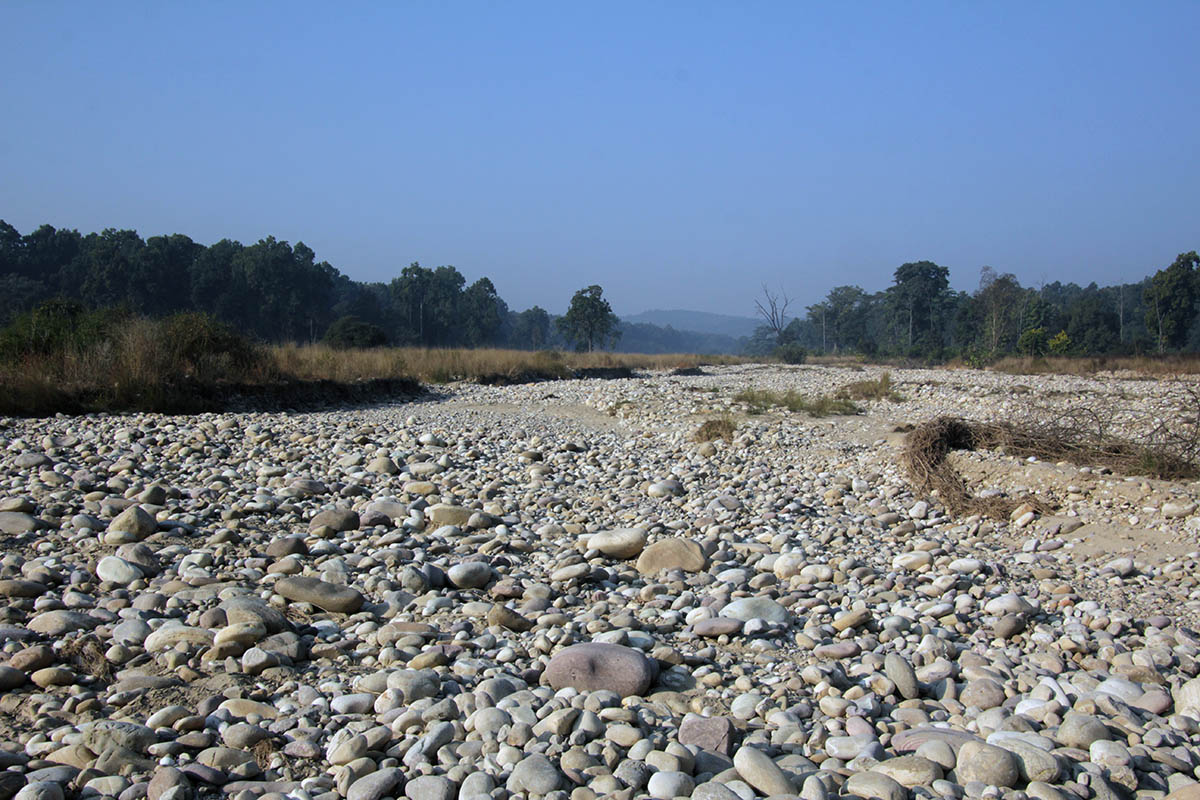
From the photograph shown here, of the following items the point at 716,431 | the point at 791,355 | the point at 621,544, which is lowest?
the point at 621,544

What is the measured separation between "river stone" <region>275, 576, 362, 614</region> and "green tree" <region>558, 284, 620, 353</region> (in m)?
44.2

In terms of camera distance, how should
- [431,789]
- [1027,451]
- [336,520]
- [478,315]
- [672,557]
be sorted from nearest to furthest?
[431,789] < [672,557] < [336,520] < [1027,451] < [478,315]

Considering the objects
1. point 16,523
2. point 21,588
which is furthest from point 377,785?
point 16,523

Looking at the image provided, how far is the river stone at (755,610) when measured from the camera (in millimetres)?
3346

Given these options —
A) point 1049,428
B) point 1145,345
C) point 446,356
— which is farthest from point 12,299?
point 1145,345

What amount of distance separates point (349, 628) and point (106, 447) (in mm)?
4885

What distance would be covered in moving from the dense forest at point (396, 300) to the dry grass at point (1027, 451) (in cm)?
2246

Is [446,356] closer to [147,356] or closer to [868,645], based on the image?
[147,356]

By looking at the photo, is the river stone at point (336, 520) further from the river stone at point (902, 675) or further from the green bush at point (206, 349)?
the green bush at point (206, 349)

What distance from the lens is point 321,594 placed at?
3455 millimetres

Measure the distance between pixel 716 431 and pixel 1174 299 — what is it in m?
42.3

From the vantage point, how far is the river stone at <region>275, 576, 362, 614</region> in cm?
341

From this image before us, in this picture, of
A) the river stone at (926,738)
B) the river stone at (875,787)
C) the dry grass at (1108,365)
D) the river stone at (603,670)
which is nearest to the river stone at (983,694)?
the river stone at (926,738)

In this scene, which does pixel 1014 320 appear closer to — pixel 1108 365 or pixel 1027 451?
pixel 1108 365
